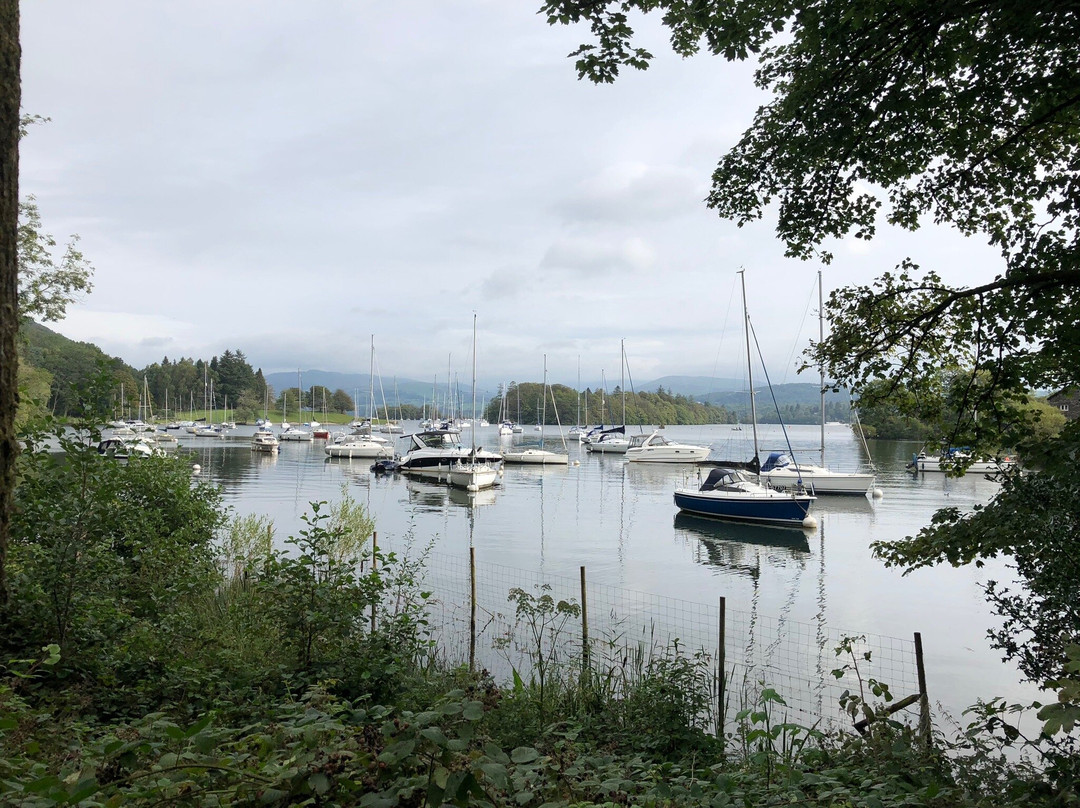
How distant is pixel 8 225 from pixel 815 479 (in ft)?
137

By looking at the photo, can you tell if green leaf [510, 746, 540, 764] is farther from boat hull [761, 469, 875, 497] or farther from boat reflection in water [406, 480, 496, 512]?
boat hull [761, 469, 875, 497]

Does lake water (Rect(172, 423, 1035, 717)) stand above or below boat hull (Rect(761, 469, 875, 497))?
below

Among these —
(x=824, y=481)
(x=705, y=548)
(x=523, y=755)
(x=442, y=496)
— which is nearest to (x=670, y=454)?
(x=824, y=481)

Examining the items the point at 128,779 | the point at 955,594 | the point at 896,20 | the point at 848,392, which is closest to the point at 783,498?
the point at 955,594

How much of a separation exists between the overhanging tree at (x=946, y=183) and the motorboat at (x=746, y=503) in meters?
23.2

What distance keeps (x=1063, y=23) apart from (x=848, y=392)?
347cm

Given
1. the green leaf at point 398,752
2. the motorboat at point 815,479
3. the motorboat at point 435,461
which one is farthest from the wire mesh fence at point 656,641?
the motorboat at point 435,461

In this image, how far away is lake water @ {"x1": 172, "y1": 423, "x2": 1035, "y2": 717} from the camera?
15133mm

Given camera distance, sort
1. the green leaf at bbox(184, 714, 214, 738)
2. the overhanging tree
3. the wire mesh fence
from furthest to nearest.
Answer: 1. the wire mesh fence
2. the overhanging tree
3. the green leaf at bbox(184, 714, 214, 738)

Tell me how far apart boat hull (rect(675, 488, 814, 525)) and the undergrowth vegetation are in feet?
68.6

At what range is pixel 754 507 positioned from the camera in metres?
29.5

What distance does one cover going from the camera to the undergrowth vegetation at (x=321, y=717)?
2.38 meters

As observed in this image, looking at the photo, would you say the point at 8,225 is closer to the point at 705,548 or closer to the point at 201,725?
the point at 201,725

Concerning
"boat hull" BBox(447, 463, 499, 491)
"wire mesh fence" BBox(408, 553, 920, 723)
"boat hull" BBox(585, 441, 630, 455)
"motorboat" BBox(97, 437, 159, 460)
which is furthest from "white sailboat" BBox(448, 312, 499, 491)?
"boat hull" BBox(585, 441, 630, 455)
